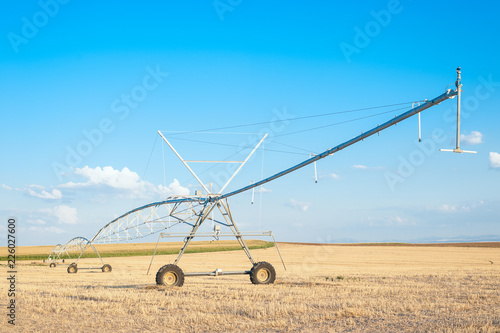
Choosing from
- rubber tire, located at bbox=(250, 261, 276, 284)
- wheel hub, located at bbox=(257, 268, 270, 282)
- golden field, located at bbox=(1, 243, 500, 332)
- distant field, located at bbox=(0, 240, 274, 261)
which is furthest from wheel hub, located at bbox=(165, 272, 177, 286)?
distant field, located at bbox=(0, 240, 274, 261)

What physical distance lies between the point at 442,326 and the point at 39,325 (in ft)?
36.4

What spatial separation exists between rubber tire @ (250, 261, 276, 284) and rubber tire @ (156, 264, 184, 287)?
144 inches

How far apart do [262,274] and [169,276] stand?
4705mm

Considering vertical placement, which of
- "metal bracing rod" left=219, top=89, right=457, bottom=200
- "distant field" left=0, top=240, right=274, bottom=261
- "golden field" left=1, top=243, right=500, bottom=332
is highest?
"metal bracing rod" left=219, top=89, right=457, bottom=200

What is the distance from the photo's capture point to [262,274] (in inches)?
998

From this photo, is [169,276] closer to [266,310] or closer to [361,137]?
[266,310]

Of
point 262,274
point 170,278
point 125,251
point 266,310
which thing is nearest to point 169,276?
point 170,278

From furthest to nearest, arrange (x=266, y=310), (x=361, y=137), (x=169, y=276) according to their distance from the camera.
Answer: (x=169, y=276), (x=361, y=137), (x=266, y=310)

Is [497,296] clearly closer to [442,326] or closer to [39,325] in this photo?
[442,326]

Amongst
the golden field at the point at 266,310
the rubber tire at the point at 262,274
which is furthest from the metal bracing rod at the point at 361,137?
the golden field at the point at 266,310

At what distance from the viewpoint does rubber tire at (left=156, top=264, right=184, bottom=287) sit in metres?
A: 23.5

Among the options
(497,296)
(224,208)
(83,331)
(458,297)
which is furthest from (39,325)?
(497,296)

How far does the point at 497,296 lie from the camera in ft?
63.6

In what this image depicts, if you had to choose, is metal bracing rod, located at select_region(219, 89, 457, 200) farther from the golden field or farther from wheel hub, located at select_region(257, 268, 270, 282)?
the golden field
